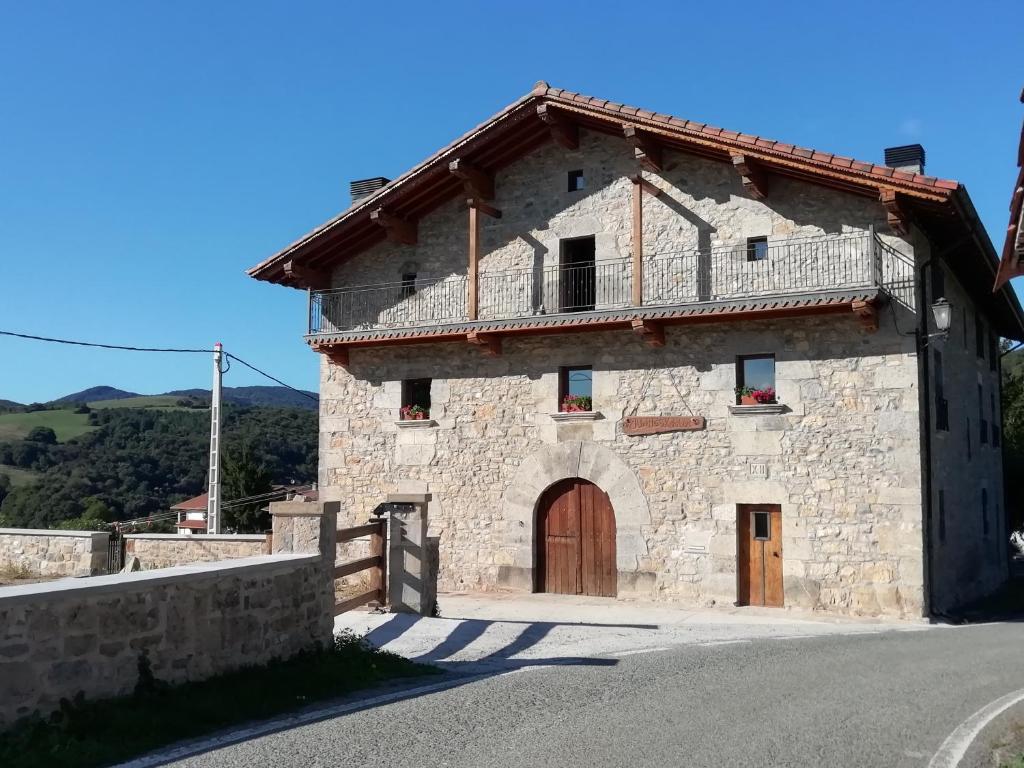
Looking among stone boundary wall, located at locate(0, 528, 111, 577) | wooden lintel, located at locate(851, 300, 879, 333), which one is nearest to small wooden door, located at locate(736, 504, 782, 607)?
wooden lintel, located at locate(851, 300, 879, 333)

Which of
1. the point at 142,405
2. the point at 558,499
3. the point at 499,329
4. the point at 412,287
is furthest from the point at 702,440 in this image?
the point at 142,405

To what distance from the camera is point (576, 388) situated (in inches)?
658

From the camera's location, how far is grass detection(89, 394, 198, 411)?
95.6 m

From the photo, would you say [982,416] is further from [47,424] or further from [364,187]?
[47,424]

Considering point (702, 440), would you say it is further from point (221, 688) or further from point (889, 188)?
point (221, 688)

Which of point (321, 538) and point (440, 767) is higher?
point (321, 538)

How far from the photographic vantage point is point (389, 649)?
10.0m

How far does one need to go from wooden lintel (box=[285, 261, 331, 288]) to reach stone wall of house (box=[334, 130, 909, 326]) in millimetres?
255

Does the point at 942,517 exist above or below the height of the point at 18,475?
below

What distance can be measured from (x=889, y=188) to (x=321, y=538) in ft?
31.4

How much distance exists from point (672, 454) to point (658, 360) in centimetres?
158

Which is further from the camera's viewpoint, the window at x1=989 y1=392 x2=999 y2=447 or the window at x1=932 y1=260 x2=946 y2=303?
the window at x1=989 y1=392 x2=999 y2=447

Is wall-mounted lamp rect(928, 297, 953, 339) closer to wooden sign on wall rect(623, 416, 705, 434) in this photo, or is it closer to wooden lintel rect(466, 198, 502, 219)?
wooden sign on wall rect(623, 416, 705, 434)

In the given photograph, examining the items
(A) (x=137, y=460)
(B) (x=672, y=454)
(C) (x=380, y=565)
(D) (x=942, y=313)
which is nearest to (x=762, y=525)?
(B) (x=672, y=454)
